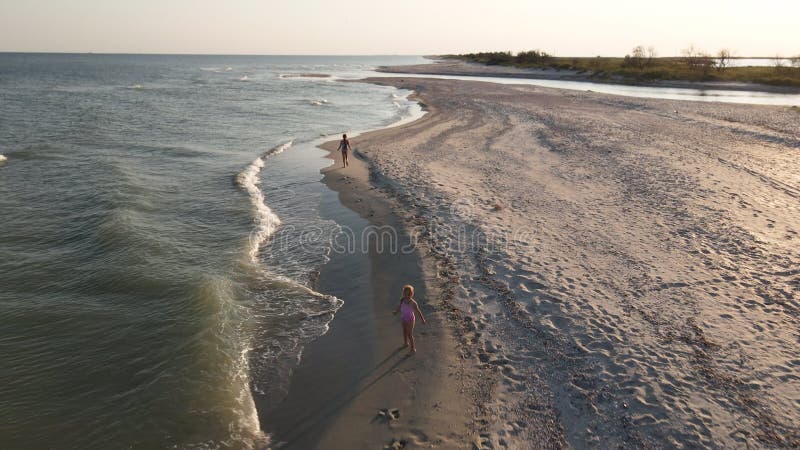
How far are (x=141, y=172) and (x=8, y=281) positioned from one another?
1141cm

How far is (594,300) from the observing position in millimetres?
10211

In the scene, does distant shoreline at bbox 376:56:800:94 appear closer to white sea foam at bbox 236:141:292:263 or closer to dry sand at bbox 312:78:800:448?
dry sand at bbox 312:78:800:448

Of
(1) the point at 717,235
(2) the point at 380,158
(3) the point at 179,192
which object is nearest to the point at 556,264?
(1) the point at 717,235

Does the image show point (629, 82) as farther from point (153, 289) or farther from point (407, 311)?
point (153, 289)

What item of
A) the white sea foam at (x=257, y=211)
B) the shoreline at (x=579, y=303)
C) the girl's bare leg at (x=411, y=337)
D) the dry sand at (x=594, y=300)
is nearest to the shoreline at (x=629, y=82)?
the dry sand at (x=594, y=300)

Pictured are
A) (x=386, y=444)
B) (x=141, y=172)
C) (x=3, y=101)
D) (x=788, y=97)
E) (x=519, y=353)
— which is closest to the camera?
(x=386, y=444)

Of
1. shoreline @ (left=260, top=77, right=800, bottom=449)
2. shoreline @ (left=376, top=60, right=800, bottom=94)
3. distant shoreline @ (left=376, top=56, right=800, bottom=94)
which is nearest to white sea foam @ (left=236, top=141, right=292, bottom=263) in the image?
shoreline @ (left=260, top=77, right=800, bottom=449)

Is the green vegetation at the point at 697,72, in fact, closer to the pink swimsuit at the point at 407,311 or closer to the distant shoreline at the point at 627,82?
the distant shoreline at the point at 627,82

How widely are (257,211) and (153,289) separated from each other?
6243 mm

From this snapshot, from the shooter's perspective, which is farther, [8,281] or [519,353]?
[8,281]

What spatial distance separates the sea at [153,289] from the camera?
7848mm

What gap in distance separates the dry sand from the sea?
2229mm

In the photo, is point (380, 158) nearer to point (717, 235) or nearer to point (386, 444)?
point (717, 235)

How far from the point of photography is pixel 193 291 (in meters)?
11.6
